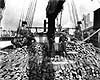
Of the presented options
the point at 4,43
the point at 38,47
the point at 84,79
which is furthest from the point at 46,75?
the point at 4,43

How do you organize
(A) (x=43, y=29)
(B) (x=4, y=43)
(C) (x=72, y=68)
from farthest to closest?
1. (B) (x=4, y=43)
2. (A) (x=43, y=29)
3. (C) (x=72, y=68)

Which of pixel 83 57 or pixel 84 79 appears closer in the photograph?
pixel 84 79

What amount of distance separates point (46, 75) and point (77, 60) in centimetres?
157

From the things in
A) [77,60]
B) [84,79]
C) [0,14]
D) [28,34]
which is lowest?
[84,79]

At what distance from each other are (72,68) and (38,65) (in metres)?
1.25

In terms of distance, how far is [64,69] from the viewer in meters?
6.65

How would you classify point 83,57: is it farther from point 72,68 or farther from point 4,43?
point 4,43

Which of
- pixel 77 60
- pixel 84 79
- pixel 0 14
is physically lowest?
pixel 84 79

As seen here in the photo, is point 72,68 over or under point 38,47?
under

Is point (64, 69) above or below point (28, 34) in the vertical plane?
below

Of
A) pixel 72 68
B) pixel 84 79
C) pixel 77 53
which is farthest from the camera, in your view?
pixel 77 53

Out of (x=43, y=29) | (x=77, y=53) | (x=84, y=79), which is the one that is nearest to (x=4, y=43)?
(x=43, y=29)

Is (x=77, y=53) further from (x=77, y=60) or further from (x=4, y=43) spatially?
(x=4, y=43)

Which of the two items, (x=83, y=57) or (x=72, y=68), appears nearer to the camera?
(x=72, y=68)
